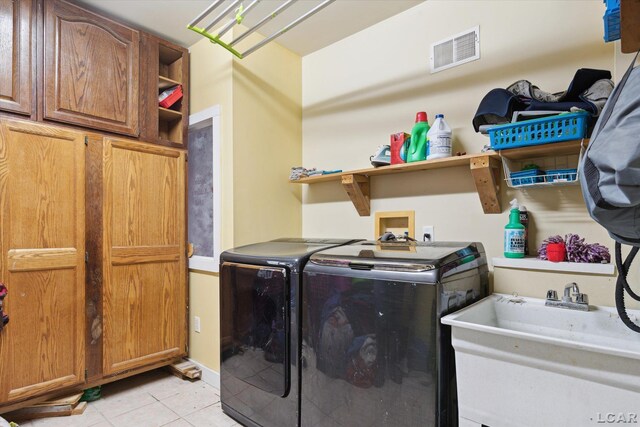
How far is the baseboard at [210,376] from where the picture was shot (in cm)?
244

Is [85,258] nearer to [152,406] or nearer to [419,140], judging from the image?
[152,406]

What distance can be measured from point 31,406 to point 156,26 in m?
2.59

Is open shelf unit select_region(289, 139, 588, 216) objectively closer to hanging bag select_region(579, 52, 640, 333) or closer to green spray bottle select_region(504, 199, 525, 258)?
green spray bottle select_region(504, 199, 525, 258)

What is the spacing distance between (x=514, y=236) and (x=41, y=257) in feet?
8.49

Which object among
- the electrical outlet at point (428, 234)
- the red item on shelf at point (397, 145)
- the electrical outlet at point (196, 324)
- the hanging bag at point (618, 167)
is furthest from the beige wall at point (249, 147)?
the hanging bag at point (618, 167)

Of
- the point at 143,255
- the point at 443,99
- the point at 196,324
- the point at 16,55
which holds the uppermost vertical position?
the point at 16,55

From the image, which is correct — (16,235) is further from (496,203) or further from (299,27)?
(496,203)

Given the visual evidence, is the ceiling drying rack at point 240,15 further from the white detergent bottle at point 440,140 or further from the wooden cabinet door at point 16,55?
the wooden cabinet door at point 16,55

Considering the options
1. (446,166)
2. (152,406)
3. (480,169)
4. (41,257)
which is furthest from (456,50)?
(152,406)

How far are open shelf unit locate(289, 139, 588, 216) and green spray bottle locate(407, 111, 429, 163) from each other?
0.06 m

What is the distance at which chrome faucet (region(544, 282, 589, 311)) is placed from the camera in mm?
1408

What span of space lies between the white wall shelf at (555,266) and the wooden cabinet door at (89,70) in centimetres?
249

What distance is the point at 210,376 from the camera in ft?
8.13

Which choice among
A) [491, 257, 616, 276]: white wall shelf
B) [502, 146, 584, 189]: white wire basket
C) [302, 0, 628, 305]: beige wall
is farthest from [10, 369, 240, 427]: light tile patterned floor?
[502, 146, 584, 189]: white wire basket
